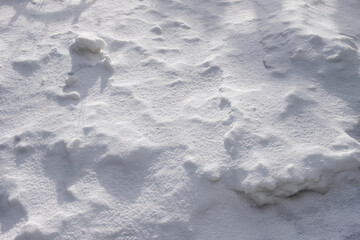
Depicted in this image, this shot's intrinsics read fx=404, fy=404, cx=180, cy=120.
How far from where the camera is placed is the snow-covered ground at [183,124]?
1572 millimetres

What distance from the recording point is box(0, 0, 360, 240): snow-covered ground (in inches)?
61.9

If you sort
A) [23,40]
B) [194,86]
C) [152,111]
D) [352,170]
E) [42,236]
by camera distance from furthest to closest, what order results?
1. [23,40]
2. [194,86]
3. [152,111]
4. [352,170]
5. [42,236]

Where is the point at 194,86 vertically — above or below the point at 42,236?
above

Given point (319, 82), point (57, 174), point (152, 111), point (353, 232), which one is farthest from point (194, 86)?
point (353, 232)

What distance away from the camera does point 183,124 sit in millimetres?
1857

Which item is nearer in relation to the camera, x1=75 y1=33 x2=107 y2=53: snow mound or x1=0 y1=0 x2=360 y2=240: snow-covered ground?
x1=0 y1=0 x2=360 y2=240: snow-covered ground

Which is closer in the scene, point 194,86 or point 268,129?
point 268,129

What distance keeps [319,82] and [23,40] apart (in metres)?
1.69

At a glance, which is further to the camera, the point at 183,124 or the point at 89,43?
the point at 89,43

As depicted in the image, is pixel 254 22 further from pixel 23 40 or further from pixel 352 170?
pixel 23 40

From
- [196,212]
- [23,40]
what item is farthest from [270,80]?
[23,40]

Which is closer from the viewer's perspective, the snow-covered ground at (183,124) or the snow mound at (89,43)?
the snow-covered ground at (183,124)

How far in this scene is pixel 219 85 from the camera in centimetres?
203

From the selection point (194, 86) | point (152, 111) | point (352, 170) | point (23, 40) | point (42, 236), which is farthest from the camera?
point (23, 40)
